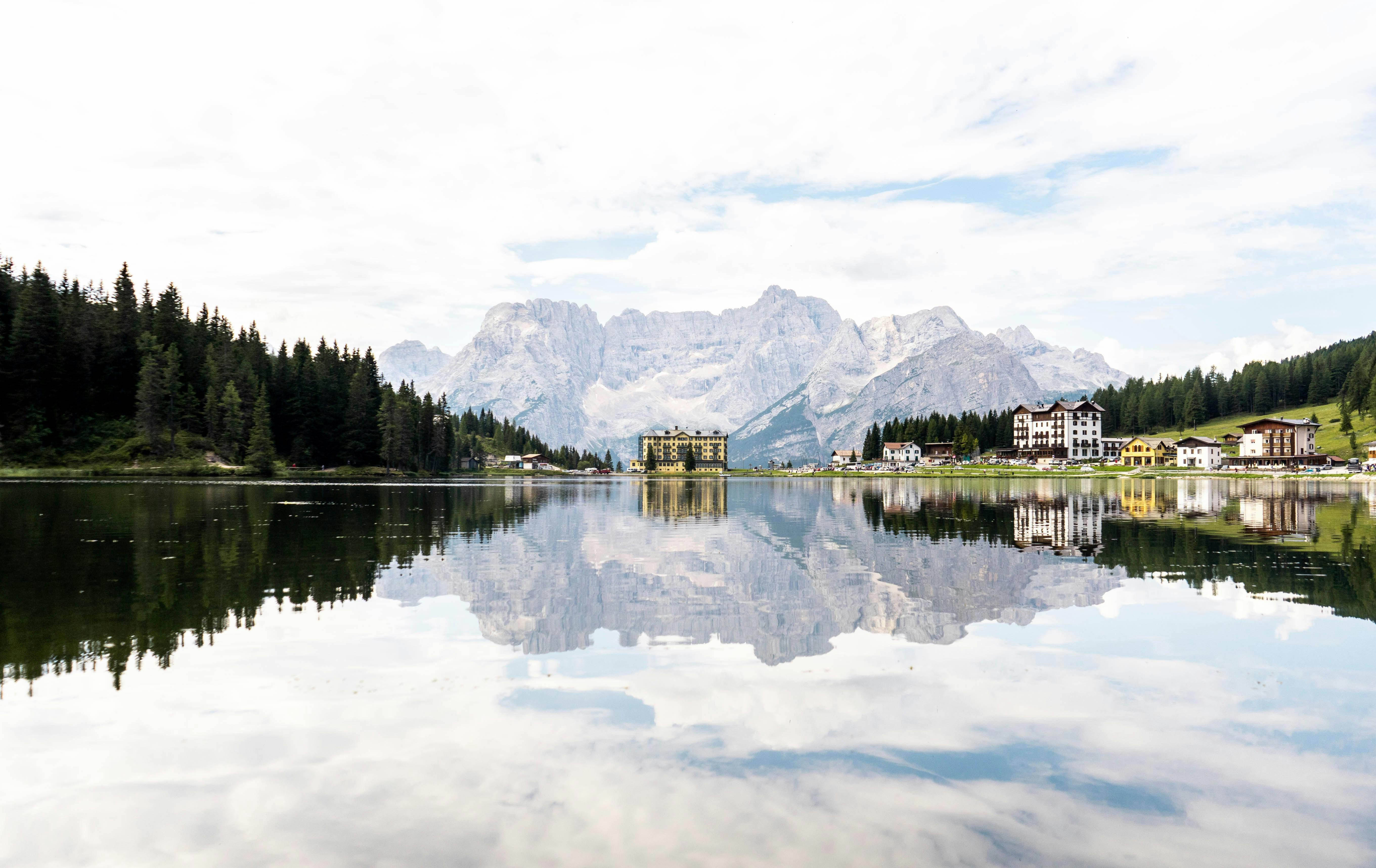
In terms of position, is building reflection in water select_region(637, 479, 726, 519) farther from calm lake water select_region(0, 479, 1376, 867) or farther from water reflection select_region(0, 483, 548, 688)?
calm lake water select_region(0, 479, 1376, 867)

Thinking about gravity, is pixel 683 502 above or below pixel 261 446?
below

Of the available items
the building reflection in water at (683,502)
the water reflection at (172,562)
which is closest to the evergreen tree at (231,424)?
the building reflection in water at (683,502)

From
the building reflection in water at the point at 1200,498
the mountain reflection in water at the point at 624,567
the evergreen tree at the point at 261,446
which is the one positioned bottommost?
the building reflection in water at the point at 1200,498

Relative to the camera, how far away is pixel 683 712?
15.7 meters

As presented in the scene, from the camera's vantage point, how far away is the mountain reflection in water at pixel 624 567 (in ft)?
75.0

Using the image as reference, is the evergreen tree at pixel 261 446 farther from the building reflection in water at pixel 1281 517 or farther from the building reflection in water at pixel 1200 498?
the building reflection in water at pixel 1281 517

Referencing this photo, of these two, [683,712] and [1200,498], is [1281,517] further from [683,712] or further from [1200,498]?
[683,712]

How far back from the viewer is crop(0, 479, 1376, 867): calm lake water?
1055 cm

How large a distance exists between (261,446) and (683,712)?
18018cm

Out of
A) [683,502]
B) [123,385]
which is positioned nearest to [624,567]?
[683,502]

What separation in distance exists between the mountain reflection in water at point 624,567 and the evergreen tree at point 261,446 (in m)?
98.9

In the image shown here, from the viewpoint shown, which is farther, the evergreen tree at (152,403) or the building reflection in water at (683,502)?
the evergreen tree at (152,403)

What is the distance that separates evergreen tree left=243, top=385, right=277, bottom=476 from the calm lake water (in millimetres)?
145846

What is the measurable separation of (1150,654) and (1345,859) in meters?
10.7
